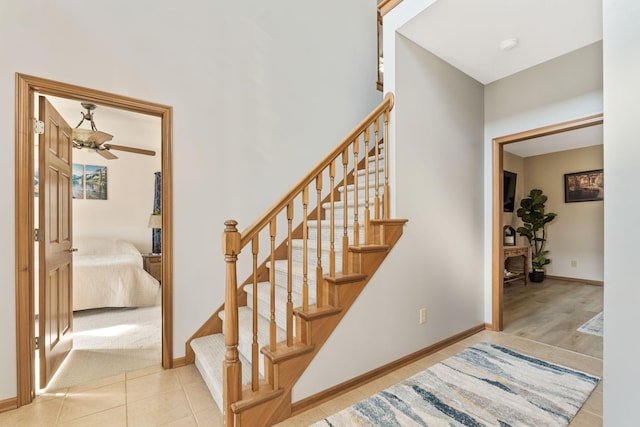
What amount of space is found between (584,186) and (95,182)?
8719 mm

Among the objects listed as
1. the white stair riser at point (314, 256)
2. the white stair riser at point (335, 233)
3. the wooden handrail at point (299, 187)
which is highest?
the wooden handrail at point (299, 187)

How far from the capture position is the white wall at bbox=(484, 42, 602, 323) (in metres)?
2.51

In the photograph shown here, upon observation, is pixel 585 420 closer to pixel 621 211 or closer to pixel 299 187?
pixel 621 211

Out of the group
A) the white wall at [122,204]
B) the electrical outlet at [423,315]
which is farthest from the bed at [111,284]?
the electrical outlet at [423,315]

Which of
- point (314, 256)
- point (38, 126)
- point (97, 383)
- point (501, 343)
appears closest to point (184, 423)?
point (97, 383)

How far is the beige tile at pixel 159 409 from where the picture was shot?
1.68m

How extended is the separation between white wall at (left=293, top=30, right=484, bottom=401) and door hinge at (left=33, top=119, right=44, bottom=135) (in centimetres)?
232

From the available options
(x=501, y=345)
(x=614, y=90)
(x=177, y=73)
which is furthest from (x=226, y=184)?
(x=501, y=345)

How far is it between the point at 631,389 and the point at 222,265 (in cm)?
245

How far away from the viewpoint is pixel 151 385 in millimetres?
2033

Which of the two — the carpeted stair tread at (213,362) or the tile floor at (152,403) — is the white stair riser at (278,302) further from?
the tile floor at (152,403)

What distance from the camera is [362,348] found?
6.71 ft

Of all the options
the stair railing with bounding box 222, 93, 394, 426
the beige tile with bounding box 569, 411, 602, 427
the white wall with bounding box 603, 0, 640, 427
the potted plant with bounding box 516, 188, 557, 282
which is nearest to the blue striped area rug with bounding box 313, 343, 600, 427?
the beige tile with bounding box 569, 411, 602, 427

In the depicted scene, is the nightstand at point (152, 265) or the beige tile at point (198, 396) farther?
the nightstand at point (152, 265)
